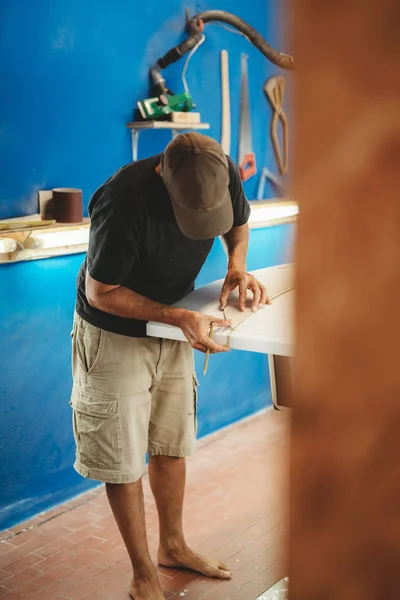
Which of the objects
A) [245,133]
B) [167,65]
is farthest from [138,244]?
[245,133]

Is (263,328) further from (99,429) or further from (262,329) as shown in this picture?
(99,429)

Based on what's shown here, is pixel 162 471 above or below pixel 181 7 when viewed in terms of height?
below

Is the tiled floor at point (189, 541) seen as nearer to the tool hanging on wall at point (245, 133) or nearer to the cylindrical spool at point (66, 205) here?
the cylindrical spool at point (66, 205)

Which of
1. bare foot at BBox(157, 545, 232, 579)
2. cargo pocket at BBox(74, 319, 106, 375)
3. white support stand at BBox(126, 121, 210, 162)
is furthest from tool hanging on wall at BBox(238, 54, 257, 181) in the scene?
bare foot at BBox(157, 545, 232, 579)

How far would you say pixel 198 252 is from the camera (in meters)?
2.92

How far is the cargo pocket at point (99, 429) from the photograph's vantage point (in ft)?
9.55

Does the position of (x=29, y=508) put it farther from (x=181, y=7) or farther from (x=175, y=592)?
(x=181, y=7)

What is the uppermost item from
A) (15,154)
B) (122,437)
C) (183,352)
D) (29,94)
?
(29,94)

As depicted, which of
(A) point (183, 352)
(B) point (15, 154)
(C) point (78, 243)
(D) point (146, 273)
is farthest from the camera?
(C) point (78, 243)

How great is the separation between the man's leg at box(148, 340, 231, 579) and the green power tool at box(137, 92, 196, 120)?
63.7 inches

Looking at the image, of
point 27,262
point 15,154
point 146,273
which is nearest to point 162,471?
point 146,273

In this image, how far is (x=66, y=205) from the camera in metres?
3.68

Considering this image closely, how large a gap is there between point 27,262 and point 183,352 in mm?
1029

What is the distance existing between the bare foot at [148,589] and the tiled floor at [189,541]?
0.11 metres
